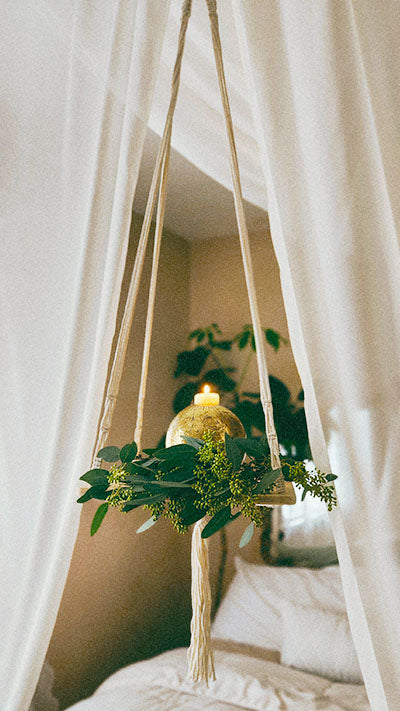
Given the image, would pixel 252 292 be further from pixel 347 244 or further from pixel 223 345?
pixel 223 345

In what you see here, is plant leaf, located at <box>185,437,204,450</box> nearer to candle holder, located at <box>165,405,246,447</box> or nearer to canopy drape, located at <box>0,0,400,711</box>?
candle holder, located at <box>165,405,246,447</box>

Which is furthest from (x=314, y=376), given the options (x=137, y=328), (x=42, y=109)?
(x=137, y=328)

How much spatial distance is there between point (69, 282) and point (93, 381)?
6.7 inches

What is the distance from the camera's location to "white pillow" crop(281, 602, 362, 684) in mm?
1806

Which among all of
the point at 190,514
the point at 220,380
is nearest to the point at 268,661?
the point at 220,380

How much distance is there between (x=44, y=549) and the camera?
0.83m

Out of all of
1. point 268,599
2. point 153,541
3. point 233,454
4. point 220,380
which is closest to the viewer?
point 233,454

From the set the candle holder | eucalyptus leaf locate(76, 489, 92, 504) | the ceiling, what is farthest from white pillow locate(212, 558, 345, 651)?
the ceiling

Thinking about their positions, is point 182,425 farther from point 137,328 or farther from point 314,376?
point 137,328

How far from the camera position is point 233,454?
0.70 metres

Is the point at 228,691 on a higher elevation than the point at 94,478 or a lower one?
lower

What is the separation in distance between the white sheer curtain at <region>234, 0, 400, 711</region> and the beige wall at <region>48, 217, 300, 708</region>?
1863 millimetres

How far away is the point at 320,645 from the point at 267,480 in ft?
4.90

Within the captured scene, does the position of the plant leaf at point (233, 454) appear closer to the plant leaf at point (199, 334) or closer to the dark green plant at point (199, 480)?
the dark green plant at point (199, 480)
